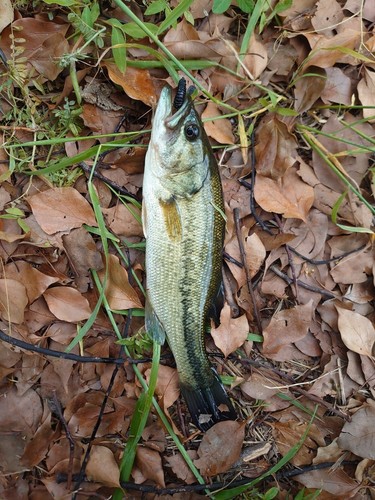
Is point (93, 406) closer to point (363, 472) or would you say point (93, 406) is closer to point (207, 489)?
point (207, 489)

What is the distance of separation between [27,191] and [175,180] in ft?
2.73

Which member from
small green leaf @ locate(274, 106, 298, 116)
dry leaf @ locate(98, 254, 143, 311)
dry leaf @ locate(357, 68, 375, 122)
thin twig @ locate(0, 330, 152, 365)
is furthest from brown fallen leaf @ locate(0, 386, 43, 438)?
dry leaf @ locate(357, 68, 375, 122)

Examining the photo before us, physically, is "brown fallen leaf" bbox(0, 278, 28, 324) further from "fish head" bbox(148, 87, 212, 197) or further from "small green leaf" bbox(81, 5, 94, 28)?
"small green leaf" bbox(81, 5, 94, 28)

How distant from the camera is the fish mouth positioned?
2.34m

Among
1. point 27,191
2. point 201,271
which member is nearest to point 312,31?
point 201,271

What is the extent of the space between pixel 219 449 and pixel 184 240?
1.19m

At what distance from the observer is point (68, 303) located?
2.56m

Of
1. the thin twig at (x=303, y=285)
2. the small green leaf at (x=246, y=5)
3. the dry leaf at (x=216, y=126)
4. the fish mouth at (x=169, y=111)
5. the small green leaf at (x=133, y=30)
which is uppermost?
the small green leaf at (x=246, y=5)

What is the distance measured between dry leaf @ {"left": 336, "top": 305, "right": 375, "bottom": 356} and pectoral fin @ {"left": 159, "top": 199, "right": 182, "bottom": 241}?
1.09 meters

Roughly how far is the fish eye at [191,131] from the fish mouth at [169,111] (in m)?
0.05

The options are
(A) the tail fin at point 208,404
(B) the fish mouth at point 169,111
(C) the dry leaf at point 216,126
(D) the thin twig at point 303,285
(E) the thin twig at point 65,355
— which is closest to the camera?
(B) the fish mouth at point 169,111

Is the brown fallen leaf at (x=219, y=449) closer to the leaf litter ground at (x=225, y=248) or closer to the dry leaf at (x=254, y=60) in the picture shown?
the leaf litter ground at (x=225, y=248)

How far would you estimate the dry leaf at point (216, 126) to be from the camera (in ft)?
8.75

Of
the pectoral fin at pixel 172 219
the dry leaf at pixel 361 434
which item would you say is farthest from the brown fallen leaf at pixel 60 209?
the dry leaf at pixel 361 434
